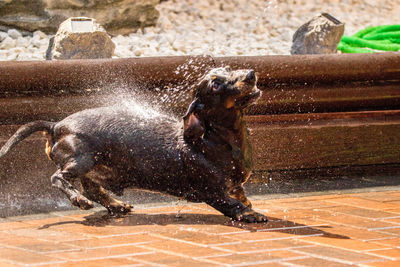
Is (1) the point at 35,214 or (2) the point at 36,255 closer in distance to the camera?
(2) the point at 36,255

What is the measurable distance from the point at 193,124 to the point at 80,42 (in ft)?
6.04

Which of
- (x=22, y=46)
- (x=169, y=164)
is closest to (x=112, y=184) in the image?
(x=169, y=164)

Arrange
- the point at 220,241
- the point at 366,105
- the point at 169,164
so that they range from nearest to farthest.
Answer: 1. the point at 220,241
2. the point at 169,164
3. the point at 366,105

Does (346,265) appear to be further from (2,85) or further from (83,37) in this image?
(83,37)

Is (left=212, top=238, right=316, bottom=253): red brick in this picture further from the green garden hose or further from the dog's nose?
the green garden hose

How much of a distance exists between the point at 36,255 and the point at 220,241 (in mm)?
691

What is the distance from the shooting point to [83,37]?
15.7 ft

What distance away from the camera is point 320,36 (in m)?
5.49

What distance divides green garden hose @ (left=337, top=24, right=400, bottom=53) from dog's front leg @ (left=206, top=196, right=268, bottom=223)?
10.2 ft

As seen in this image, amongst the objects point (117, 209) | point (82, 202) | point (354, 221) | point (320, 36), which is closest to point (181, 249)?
point (82, 202)

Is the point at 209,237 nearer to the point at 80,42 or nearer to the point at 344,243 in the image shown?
the point at 344,243

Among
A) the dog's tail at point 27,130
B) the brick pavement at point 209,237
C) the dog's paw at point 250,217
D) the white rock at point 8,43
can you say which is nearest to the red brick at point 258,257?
the brick pavement at point 209,237

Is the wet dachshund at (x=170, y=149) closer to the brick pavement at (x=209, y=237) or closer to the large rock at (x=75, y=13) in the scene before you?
the brick pavement at (x=209, y=237)

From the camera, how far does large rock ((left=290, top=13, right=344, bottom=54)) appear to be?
549 centimetres
